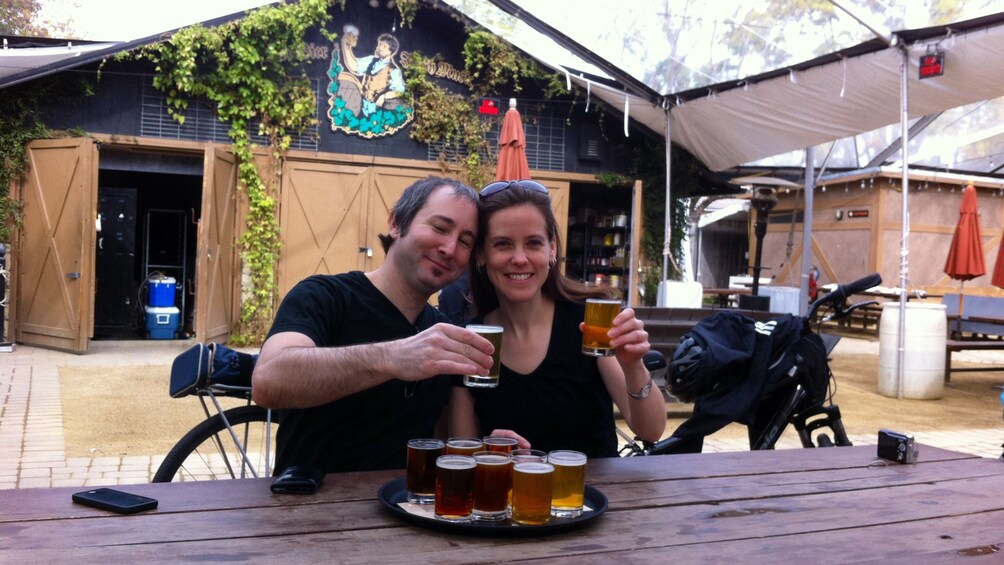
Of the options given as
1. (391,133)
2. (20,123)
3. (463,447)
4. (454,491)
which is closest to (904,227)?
(391,133)

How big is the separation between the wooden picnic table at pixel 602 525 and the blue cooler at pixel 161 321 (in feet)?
30.2

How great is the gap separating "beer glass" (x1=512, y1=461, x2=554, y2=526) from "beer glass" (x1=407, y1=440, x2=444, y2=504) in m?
0.18

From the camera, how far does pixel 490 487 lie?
4.73 ft

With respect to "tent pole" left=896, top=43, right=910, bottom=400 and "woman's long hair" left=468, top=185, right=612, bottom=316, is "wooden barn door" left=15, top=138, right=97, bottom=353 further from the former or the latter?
"tent pole" left=896, top=43, right=910, bottom=400

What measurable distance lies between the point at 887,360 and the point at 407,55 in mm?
6520

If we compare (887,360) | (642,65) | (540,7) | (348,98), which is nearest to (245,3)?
(348,98)

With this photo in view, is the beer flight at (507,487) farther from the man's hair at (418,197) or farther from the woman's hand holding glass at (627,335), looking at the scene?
the man's hair at (418,197)

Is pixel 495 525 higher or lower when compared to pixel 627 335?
lower

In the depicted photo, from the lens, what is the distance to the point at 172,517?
4.65ft

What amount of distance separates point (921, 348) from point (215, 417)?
6.45m

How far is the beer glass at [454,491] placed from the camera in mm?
1435

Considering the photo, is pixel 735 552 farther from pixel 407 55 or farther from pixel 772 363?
pixel 407 55

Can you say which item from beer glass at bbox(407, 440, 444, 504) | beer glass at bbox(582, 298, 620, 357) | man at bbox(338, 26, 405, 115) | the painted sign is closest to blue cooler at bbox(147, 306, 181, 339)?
the painted sign

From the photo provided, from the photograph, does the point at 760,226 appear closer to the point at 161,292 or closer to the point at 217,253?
the point at 217,253
